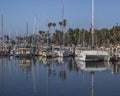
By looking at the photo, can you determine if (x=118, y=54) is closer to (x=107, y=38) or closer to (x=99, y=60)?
(x=99, y=60)

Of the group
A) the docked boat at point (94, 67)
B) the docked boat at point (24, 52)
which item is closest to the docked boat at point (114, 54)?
the docked boat at point (94, 67)

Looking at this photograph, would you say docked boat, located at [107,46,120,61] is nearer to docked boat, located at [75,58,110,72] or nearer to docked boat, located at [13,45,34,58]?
docked boat, located at [75,58,110,72]

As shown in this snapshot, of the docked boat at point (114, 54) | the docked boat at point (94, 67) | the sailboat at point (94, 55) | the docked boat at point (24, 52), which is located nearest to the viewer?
the docked boat at point (94, 67)

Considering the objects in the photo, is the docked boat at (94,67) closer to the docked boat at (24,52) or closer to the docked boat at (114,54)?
the docked boat at (114,54)

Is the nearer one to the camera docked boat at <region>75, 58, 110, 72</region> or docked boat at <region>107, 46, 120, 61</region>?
docked boat at <region>75, 58, 110, 72</region>

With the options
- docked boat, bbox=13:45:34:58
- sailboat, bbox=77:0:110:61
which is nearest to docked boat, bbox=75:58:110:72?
sailboat, bbox=77:0:110:61

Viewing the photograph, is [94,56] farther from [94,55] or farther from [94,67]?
[94,67]

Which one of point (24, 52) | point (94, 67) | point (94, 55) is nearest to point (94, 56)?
point (94, 55)

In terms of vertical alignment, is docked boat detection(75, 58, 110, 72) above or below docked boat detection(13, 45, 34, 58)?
below

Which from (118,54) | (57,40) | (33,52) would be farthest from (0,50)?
(57,40)

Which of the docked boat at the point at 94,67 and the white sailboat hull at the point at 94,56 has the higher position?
the white sailboat hull at the point at 94,56

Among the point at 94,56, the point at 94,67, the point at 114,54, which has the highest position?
the point at 114,54

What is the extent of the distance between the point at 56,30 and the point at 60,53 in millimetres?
66532

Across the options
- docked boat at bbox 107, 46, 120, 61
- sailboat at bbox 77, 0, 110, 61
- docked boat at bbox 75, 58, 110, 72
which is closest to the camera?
docked boat at bbox 75, 58, 110, 72
